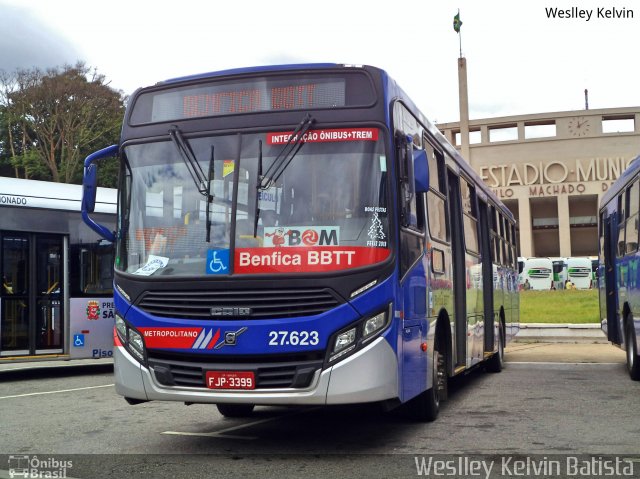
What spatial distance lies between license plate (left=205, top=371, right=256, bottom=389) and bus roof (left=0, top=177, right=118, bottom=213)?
8090 millimetres

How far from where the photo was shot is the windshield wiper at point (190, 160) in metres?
6.90

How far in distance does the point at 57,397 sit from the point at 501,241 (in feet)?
28.0

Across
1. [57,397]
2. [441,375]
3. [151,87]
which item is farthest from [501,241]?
[151,87]

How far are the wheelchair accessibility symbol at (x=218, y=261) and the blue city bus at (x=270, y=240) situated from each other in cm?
1

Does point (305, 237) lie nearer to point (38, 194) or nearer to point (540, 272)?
point (38, 194)

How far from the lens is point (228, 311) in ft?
21.6

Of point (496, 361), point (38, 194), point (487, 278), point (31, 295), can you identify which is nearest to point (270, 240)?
point (487, 278)

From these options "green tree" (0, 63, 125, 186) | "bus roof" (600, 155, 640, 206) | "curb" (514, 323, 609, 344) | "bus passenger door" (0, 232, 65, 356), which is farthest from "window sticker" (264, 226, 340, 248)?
"green tree" (0, 63, 125, 186)

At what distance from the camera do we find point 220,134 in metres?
7.04

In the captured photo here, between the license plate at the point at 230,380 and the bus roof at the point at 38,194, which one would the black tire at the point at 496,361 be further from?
the license plate at the point at 230,380

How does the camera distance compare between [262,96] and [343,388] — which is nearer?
[343,388]

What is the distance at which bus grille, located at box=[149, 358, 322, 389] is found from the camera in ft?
21.1

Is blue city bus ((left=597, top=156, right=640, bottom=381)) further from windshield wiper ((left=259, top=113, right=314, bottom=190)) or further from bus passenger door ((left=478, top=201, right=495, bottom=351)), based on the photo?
windshield wiper ((left=259, top=113, right=314, bottom=190))

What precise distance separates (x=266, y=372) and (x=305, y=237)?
3.63ft
